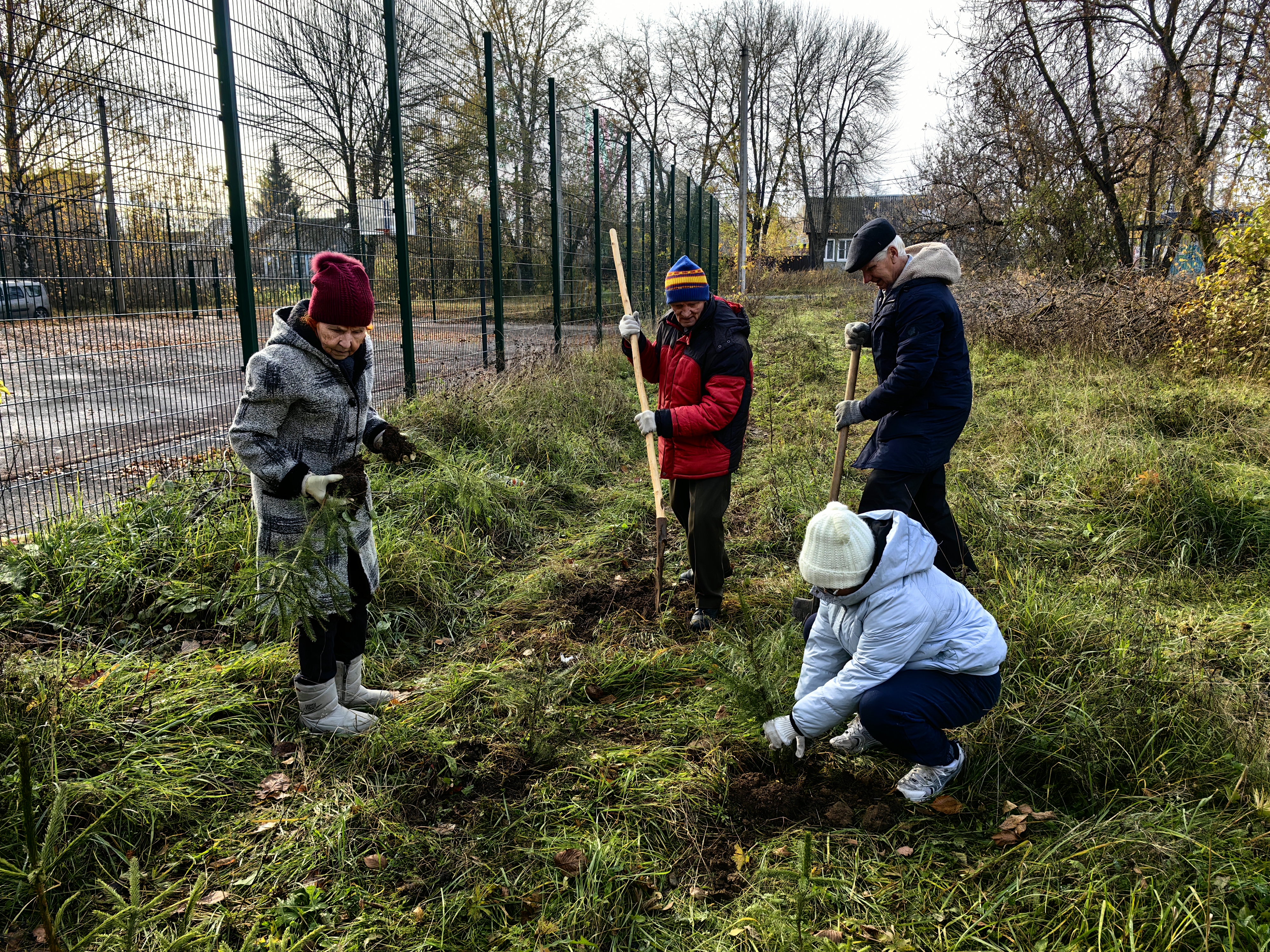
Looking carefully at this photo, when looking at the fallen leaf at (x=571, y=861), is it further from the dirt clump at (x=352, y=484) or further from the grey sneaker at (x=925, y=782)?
the dirt clump at (x=352, y=484)

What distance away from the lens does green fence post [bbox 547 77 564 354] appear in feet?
30.9

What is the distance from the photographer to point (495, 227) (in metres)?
7.86

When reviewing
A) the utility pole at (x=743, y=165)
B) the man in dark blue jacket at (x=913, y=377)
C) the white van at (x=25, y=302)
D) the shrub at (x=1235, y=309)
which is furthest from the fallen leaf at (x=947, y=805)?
the utility pole at (x=743, y=165)

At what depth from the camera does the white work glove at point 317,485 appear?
2.62m

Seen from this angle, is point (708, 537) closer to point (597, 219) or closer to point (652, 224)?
point (597, 219)

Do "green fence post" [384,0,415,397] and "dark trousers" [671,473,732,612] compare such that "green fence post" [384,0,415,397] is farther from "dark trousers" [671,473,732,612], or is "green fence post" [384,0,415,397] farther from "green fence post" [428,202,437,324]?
"dark trousers" [671,473,732,612]

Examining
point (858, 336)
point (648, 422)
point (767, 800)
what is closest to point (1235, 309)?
point (858, 336)

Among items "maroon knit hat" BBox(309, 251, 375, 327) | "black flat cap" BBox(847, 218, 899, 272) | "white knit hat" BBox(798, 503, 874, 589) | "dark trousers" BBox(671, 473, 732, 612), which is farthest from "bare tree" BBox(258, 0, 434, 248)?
"white knit hat" BBox(798, 503, 874, 589)

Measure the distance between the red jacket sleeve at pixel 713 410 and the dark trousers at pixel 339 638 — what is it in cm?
167

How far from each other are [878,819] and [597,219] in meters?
9.75

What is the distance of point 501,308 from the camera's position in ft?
26.0

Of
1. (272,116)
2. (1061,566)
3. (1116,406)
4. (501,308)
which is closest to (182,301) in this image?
(272,116)

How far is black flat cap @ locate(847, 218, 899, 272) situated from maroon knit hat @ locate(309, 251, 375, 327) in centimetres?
226

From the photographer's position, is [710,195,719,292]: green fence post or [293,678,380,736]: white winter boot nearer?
[293,678,380,736]: white winter boot
